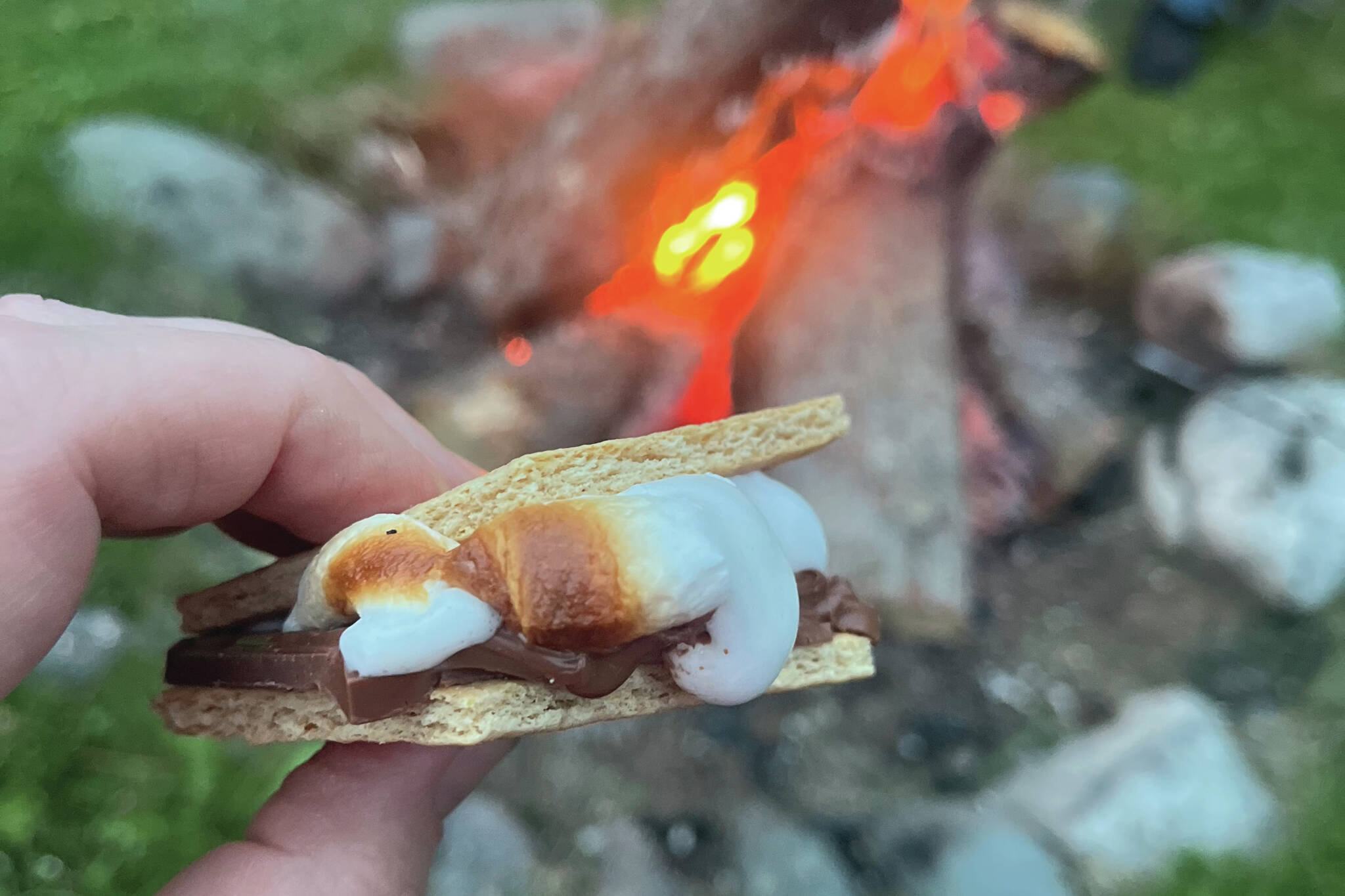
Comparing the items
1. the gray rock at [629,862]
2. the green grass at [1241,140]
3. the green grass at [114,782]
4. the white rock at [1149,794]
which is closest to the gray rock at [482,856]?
the gray rock at [629,862]

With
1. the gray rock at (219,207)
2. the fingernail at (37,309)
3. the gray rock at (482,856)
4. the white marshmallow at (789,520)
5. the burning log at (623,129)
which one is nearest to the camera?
the fingernail at (37,309)

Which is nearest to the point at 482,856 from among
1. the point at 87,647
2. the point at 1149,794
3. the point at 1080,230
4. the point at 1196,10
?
the point at 87,647

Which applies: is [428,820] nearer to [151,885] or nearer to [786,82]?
[151,885]

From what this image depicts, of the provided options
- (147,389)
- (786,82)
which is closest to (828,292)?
(786,82)

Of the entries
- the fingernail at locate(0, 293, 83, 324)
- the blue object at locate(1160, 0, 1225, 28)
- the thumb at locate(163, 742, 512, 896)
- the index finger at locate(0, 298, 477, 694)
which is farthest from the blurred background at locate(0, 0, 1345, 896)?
the fingernail at locate(0, 293, 83, 324)

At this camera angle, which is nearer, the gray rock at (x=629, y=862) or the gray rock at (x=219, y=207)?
the gray rock at (x=629, y=862)

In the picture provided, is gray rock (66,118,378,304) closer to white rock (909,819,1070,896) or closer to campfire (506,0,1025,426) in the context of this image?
campfire (506,0,1025,426)

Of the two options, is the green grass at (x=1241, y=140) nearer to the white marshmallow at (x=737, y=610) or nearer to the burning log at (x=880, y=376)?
the burning log at (x=880, y=376)

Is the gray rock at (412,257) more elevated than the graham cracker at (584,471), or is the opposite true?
the graham cracker at (584,471)
